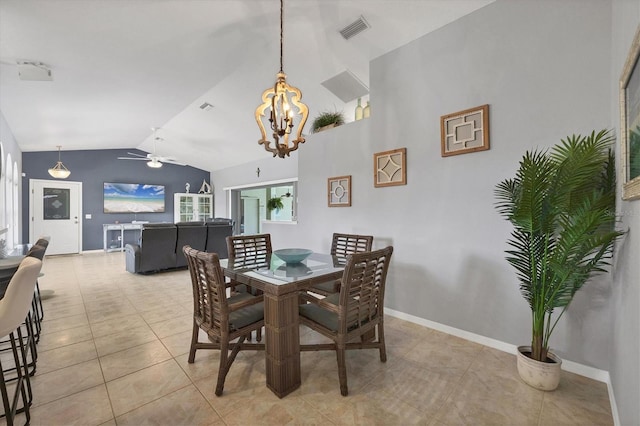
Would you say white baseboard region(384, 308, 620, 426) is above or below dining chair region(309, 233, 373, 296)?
below

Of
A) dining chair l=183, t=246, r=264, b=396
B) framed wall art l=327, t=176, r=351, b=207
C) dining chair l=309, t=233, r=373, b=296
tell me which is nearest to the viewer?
dining chair l=183, t=246, r=264, b=396

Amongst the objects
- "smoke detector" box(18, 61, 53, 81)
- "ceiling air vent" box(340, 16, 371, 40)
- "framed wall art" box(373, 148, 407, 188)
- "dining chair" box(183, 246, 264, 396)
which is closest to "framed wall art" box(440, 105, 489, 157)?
"framed wall art" box(373, 148, 407, 188)

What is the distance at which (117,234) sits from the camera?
25.9 ft

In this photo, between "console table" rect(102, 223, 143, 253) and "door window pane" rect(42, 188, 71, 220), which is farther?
"console table" rect(102, 223, 143, 253)

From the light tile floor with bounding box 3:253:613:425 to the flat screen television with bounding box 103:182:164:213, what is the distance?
6180mm

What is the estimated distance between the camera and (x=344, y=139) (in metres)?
3.50

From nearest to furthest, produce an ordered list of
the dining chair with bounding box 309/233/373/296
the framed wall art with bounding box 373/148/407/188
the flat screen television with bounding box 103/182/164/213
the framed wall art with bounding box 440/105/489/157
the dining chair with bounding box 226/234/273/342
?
the framed wall art with bounding box 440/105/489/157 < the dining chair with bounding box 226/234/273/342 < the dining chair with bounding box 309/233/373/296 < the framed wall art with bounding box 373/148/407/188 < the flat screen television with bounding box 103/182/164/213

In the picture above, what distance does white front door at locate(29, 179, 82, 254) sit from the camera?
21.7 ft

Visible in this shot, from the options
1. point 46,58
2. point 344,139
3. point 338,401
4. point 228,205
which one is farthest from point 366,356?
point 228,205

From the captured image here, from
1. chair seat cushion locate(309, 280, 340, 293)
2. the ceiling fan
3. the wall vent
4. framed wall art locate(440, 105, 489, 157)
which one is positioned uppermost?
the wall vent

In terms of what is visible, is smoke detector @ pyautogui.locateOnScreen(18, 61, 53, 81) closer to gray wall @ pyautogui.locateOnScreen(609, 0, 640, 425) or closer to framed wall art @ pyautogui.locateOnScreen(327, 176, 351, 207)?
framed wall art @ pyautogui.locateOnScreen(327, 176, 351, 207)

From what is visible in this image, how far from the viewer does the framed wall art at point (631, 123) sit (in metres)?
1.17

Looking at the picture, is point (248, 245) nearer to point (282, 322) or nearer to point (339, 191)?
point (282, 322)

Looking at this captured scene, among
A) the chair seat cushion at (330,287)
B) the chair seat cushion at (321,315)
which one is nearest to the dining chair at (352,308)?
the chair seat cushion at (321,315)
